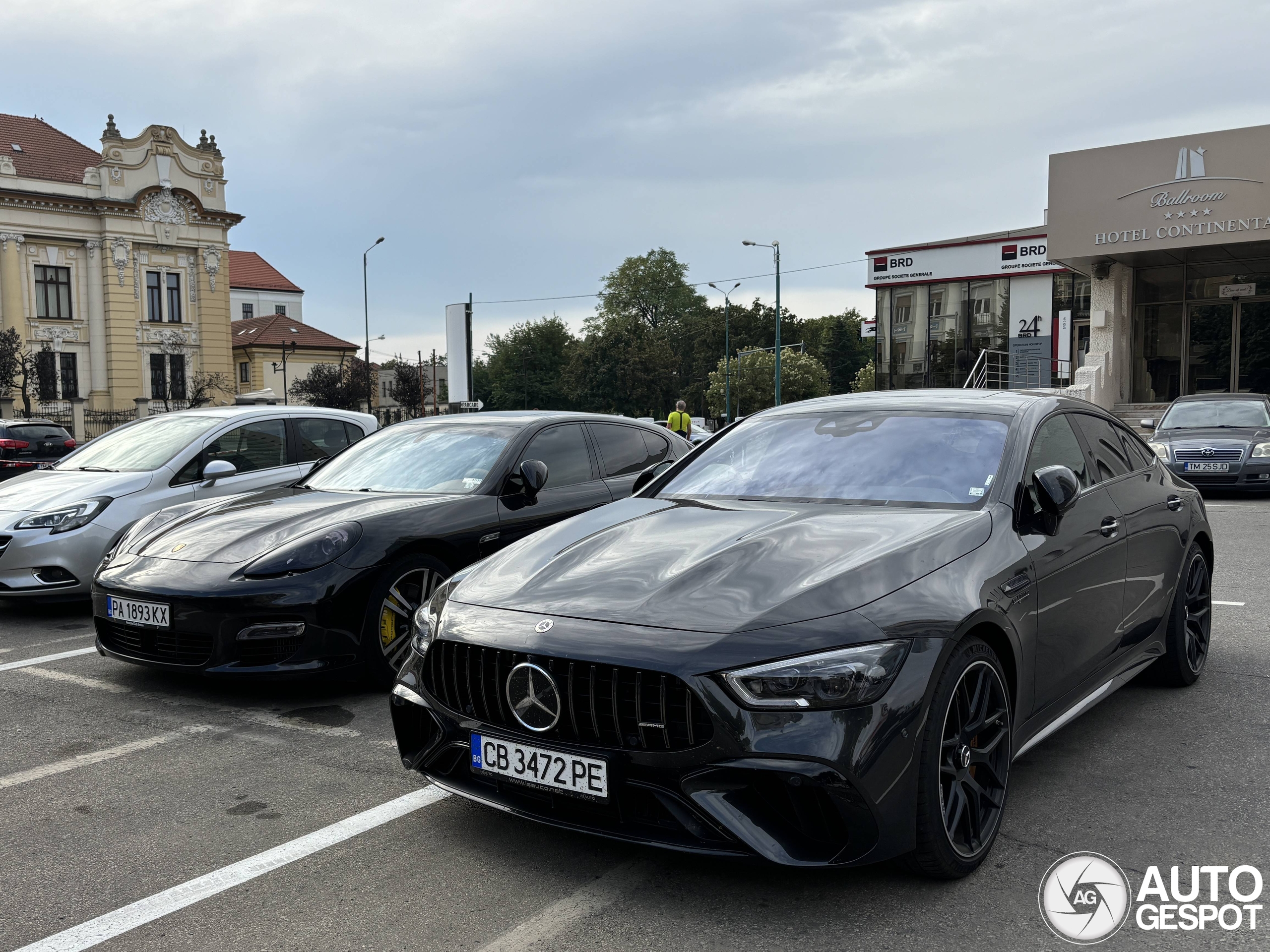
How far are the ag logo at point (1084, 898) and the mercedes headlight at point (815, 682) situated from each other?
2.63ft

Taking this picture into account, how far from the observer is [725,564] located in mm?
3213

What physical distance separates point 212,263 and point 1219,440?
5144 centimetres

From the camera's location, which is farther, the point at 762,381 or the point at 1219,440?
the point at 762,381

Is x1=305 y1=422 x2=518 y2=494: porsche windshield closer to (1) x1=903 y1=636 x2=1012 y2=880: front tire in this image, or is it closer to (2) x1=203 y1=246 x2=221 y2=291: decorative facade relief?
(1) x1=903 y1=636 x2=1012 y2=880: front tire

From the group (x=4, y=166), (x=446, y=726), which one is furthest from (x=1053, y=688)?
(x=4, y=166)

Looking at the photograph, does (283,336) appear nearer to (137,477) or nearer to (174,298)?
(174,298)

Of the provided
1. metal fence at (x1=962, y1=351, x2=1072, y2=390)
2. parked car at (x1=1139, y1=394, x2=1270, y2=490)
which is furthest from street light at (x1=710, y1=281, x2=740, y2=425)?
parked car at (x1=1139, y1=394, x2=1270, y2=490)

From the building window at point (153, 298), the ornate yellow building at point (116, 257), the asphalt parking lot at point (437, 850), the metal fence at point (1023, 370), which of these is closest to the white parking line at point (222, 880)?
the asphalt parking lot at point (437, 850)

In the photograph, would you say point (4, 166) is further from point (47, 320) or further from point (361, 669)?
point (361, 669)

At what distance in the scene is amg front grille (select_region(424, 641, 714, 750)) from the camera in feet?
9.11

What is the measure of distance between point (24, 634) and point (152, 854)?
4.32m

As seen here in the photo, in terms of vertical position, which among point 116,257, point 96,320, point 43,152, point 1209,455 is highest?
point 43,152

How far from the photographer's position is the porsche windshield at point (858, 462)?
3816 millimetres

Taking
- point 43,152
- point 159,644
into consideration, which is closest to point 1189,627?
point 159,644
